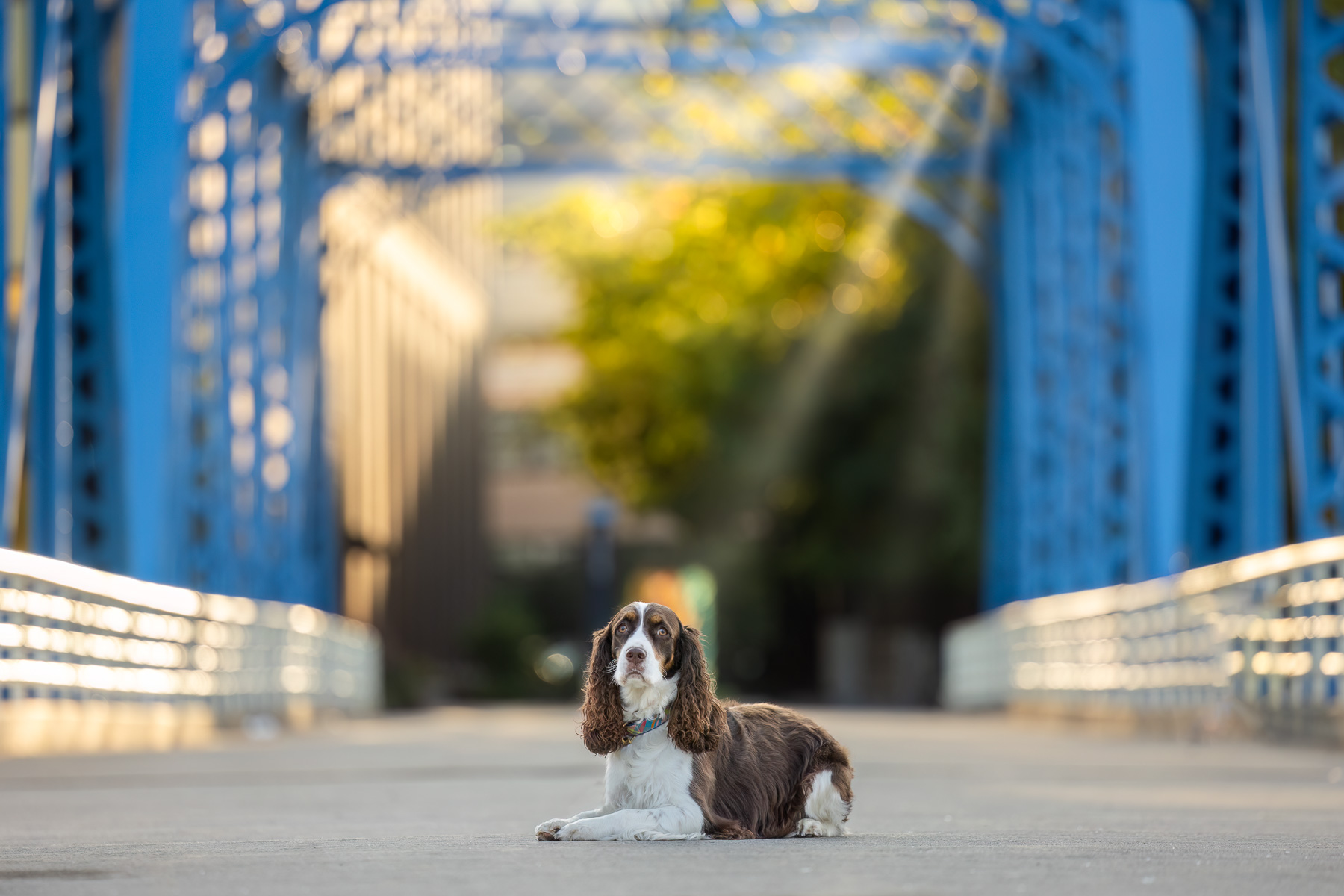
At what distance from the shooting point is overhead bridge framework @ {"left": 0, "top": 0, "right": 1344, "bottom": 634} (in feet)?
47.4

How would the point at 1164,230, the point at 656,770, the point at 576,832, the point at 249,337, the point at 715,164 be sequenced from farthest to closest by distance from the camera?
the point at 715,164, the point at 249,337, the point at 1164,230, the point at 576,832, the point at 656,770

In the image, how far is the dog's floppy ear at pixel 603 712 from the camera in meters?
5.84

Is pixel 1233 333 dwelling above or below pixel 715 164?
below

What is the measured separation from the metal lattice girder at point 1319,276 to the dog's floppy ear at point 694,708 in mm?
7984

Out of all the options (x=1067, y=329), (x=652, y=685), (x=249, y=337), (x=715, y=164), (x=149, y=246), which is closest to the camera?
(x=652, y=685)

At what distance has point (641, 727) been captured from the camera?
5828 mm

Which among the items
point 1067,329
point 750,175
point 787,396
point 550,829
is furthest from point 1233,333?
point 787,396

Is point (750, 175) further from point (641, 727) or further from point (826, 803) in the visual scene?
point (641, 727)

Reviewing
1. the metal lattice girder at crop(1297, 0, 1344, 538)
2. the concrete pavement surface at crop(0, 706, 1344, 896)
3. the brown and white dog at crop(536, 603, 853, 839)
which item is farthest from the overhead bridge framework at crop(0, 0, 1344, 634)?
the brown and white dog at crop(536, 603, 853, 839)

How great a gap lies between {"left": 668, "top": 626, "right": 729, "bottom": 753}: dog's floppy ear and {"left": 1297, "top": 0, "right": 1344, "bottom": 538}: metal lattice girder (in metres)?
7.98

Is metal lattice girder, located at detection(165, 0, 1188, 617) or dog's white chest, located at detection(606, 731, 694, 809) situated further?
metal lattice girder, located at detection(165, 0, 1188, 617)

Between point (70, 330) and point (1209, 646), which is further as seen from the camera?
point (70, 330)

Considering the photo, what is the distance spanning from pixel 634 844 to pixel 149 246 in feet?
44.0

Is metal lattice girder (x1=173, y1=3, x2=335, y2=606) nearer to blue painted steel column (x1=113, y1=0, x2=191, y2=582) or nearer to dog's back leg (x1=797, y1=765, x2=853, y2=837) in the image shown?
blue painted steel column (x1=113, y1=0, x2=191, y2=582)
